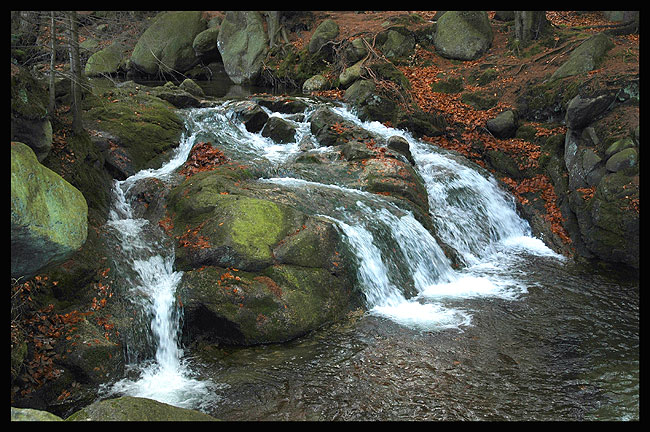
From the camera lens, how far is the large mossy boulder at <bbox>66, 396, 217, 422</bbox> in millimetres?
3883

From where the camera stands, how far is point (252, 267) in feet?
24.9

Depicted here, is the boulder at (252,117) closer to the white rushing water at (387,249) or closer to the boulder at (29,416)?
the white rushing water at (387,249)

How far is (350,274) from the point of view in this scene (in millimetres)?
8266

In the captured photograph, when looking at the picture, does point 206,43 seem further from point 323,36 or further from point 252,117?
point 252,117

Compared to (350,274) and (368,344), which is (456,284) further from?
(368,344)

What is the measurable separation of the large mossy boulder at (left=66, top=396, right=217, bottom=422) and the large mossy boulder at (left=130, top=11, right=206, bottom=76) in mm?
22855

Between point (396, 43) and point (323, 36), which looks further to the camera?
point (323, 36)

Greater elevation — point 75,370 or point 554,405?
point 75,370

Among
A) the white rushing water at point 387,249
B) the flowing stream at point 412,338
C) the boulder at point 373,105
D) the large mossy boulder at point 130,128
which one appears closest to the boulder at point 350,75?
the boulder at point 373,105

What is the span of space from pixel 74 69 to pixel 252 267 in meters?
5.06

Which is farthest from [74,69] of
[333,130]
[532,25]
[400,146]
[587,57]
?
[532,25]

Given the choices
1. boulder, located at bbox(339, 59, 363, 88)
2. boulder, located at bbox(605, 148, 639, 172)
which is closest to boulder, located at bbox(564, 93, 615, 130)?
boulder, located at bbox(605, 148, 639, 172)

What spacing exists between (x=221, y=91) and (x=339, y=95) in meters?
5.94
